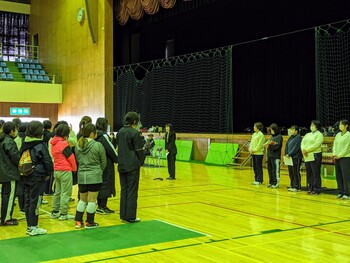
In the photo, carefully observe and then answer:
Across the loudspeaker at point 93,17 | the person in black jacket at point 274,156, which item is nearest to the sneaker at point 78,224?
the person in black jacket at point 274,156

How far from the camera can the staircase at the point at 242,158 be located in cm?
1466

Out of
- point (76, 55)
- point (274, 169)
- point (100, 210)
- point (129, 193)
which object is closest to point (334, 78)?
point (274, 169)

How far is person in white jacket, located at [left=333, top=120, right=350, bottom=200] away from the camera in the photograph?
836 cm

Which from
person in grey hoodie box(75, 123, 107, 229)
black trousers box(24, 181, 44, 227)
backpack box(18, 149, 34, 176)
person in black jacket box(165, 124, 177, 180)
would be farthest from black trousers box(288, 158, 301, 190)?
backpack box(18, 149, 34, 176)

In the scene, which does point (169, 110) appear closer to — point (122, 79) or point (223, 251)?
point (122, 79)

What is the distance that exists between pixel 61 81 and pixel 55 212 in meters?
17.4

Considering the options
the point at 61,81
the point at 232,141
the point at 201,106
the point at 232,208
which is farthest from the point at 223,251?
the point at 61,81

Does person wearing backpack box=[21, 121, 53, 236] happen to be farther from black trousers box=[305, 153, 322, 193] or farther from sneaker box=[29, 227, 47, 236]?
black trousers box=[305, 153, 322, 193]

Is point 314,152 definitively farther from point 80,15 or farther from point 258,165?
point 80,15

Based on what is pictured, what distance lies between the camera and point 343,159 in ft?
27.6

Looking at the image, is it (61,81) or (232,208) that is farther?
(61,81)

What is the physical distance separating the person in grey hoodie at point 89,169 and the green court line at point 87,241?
0.31 meters

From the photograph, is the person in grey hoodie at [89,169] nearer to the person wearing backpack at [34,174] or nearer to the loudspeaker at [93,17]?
the person wearing backpack at [34,174]

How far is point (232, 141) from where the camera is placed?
15539 mm
